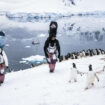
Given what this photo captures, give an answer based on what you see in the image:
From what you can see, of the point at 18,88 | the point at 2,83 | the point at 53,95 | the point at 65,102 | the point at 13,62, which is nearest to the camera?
the point at 65,102

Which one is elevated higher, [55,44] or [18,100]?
[55,44]

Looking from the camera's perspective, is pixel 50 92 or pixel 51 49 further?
pixel 51 49

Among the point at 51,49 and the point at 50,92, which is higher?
the point at 51,49

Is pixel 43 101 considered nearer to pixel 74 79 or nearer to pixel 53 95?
pixel 53 95

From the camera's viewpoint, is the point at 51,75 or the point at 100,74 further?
the point at 51,75

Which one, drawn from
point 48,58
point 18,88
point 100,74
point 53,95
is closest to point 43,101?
point 53,95

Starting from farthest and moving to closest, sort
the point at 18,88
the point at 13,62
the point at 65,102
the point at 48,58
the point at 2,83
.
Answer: the point at 13,62
the point at 48,58
the point at 2,83
the point at 18,88
the point at 65,102

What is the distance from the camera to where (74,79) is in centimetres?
1128

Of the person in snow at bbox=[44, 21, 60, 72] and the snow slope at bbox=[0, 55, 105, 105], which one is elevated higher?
the person in snow at bbox=[44, 21, 60, 72]

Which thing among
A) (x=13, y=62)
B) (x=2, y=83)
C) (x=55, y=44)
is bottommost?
(x=13, y=62)

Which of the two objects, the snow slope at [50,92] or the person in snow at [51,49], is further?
the person in snow at [51,49]

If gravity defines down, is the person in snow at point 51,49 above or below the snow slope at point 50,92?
above

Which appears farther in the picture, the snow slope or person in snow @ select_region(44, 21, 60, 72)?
person in snow @ select_region(44, 21, 60, 72)

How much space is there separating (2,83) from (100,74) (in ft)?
14.0
